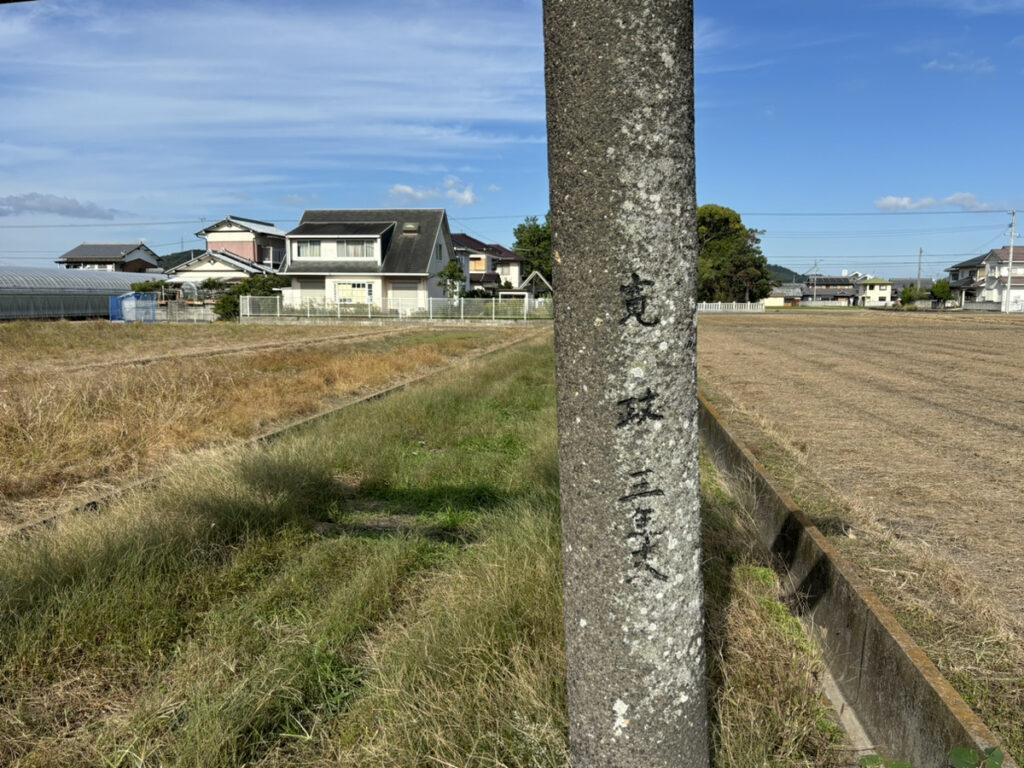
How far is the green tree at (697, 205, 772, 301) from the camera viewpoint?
72688 millimetres

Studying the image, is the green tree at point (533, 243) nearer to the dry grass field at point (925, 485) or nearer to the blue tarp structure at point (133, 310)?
the blue tarp structure at point (133, 310)

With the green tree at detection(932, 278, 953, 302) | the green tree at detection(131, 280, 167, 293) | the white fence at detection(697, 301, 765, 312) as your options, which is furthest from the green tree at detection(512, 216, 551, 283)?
the green tree at detection(932, 278, 953, 302)

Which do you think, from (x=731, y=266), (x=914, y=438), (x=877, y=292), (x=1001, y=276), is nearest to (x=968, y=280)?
(x=1001, y=276)

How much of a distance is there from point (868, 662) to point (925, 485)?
3.42 metres

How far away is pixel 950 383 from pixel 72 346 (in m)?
22.5

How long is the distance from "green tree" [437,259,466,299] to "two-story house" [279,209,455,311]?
1.75 ft

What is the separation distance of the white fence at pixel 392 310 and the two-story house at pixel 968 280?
2738 inches

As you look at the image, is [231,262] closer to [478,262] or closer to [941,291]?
[478,262]

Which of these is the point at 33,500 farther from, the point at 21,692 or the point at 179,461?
the point at 21,692

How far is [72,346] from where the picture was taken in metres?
22.6

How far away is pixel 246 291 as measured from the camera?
151 feet

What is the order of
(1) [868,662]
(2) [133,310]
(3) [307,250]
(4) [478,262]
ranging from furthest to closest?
(4) [478,262], (3) [307,250], (2) [133,310], (1) [868,662]

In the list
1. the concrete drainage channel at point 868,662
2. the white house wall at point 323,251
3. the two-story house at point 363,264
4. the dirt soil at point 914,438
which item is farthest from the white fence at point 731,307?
the concrete drainage channel at point 868,662

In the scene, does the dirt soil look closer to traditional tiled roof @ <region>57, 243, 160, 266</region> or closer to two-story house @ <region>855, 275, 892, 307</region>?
traditional tiled roof @ <region>57, 243, 160, 266</region>
